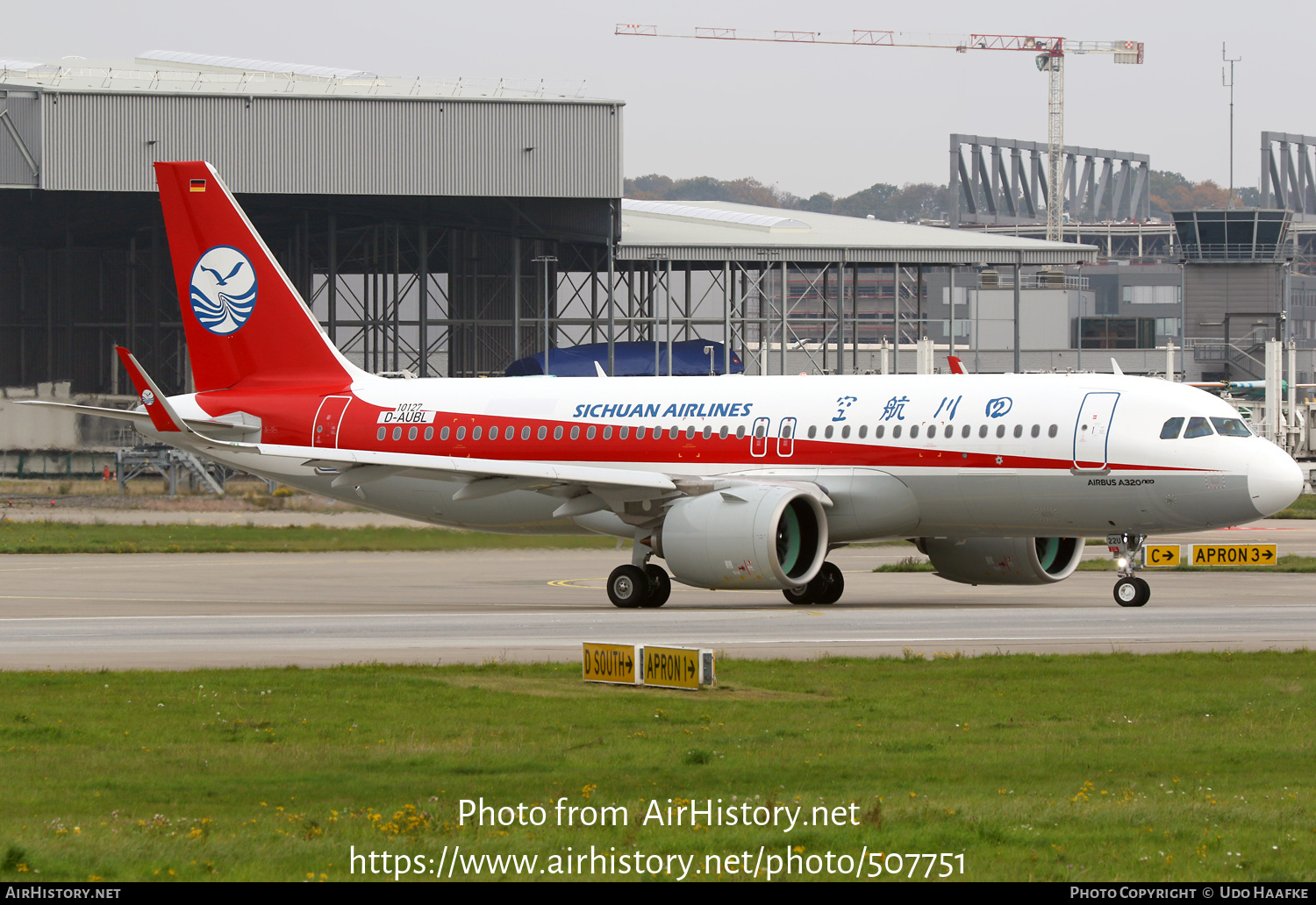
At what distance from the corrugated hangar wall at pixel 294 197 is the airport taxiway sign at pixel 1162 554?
3281 cm

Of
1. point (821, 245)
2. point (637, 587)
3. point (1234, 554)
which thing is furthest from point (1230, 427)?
point (821, 245)

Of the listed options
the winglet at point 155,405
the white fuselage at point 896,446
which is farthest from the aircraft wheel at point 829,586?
the winglet at point 155,405

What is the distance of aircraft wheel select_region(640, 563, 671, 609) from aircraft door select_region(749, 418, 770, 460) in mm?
2921

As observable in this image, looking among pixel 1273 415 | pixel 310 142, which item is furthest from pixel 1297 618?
pixel 1273 415

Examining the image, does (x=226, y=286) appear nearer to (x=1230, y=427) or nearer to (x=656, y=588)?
(x=656, y=588)

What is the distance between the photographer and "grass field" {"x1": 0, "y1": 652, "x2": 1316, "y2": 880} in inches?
417

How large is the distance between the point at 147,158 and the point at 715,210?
37.6m

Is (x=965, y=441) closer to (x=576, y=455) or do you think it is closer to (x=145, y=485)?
(x=576, y=455)

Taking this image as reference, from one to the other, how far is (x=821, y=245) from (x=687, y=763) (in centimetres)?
6480

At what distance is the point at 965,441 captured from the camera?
30.1 m

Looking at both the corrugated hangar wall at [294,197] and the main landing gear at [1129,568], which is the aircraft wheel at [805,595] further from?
the corrugated hangar wall at [294,197]

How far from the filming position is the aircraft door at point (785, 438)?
31.7 meters

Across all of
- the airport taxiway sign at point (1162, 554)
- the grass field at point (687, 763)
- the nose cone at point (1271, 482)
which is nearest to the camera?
the grass field at point (687, 763)

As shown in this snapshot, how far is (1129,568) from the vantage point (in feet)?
98.9
